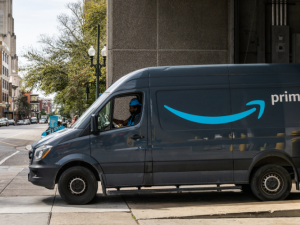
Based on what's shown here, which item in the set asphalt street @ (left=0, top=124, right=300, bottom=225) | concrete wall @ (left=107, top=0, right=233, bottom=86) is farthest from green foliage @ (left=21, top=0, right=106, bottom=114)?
asphalt street @ (left=0, top=124, right=300, bottom=225)

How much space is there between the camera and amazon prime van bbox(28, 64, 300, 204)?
745cm

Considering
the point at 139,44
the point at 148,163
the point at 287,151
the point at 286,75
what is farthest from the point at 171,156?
the point at 139,44

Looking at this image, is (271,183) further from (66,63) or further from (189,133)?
(66,63)

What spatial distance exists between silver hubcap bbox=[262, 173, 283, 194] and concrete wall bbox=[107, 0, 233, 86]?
23.3 ft

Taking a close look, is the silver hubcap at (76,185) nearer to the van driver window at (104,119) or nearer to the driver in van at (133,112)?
the van driver window at (104,119)

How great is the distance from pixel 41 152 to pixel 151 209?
7.51 feet

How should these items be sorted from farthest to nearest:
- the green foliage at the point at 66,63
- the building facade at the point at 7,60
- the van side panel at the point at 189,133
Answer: the building facade at the point at 7,60 < the green foliage at the point at 66,63 < the van side panel at the point at 189,133

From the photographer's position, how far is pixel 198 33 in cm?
1419

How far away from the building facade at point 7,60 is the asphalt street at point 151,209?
3574 inches

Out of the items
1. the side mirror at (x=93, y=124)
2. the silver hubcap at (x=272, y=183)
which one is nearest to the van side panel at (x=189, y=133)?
the silver hubcap at (x=272, y=183)

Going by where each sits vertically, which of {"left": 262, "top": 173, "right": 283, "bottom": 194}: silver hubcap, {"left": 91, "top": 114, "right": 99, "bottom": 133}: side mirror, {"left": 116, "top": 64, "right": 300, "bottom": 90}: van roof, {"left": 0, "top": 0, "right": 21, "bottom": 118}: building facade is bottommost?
{"left": 262, "top": 173, "right": 283, "bottom": 194}: silver hubcap

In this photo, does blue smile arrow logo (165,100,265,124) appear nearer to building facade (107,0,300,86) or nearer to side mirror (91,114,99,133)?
side mirror (91,114,99,133)

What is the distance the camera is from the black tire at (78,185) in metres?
7.42

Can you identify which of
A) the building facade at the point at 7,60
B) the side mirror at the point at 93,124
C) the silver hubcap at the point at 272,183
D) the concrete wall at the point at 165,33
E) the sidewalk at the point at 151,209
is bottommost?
the sidewalk at the point at 151,209
